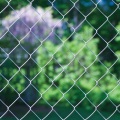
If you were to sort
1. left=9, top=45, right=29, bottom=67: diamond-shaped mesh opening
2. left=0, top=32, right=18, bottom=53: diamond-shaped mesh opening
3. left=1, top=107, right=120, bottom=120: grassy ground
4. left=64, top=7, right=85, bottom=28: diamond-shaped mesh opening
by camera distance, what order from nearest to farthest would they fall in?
left=1, top=107, right=120, bottom=120: grassy ground < left=0, top=32, right=18, bottom=53: diamond-shaped mesh opening < left=9, top=45, right=29, bottom=67: diamond-shaped mesh opening < left=64, top=7, right=85, bottom=28: diamond-shaped mesh opening

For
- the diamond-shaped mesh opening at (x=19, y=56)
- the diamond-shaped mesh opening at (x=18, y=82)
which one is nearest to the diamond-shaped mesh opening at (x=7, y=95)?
the diamond-shaped mesh opening at (x=18, y=82)

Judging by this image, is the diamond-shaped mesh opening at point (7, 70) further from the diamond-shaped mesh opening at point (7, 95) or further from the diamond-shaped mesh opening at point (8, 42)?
the diamond-shaped mesh opening at point (8, 42)

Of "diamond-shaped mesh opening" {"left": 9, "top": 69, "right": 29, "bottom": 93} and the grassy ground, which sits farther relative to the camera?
"diamond-shaped mesh opening" {"left": 9, "top": 69, "right": 29, "bottom": 93}

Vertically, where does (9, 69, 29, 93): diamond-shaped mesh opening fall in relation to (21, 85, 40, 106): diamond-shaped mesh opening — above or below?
above

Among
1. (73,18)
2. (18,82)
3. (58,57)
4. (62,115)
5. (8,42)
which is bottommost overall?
(62,115)

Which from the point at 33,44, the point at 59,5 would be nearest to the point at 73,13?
the point at 59,5

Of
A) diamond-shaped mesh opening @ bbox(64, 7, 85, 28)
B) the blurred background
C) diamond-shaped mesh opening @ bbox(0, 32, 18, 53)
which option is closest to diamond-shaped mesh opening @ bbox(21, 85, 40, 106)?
the blurred background

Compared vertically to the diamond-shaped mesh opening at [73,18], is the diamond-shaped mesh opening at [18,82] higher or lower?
lower

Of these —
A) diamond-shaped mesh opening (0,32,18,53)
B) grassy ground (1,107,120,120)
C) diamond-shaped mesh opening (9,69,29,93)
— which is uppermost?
diamond-shaped mesh opening (0,32,18,53)

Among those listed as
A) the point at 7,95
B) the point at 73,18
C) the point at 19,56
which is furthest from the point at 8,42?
the point at 73,18

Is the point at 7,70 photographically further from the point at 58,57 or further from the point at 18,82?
the point at 58,57

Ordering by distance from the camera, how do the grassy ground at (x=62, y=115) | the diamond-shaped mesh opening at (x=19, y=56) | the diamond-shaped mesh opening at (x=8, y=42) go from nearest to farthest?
the grassy ground at (x=62, y=115), the diamond-shaped mesh opening at (x=8, y=42), the diamond-shaped mesh opening at (x=19, y=56)

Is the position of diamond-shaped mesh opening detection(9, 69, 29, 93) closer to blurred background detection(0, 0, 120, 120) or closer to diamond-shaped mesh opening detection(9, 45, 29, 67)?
blurred background detection(0, 0, 120, 120)

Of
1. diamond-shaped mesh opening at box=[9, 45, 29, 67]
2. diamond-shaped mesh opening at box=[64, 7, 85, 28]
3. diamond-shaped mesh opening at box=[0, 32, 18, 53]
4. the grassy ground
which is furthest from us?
diamond-shaped mesh opening at box=[64, 7, 85, 28]
